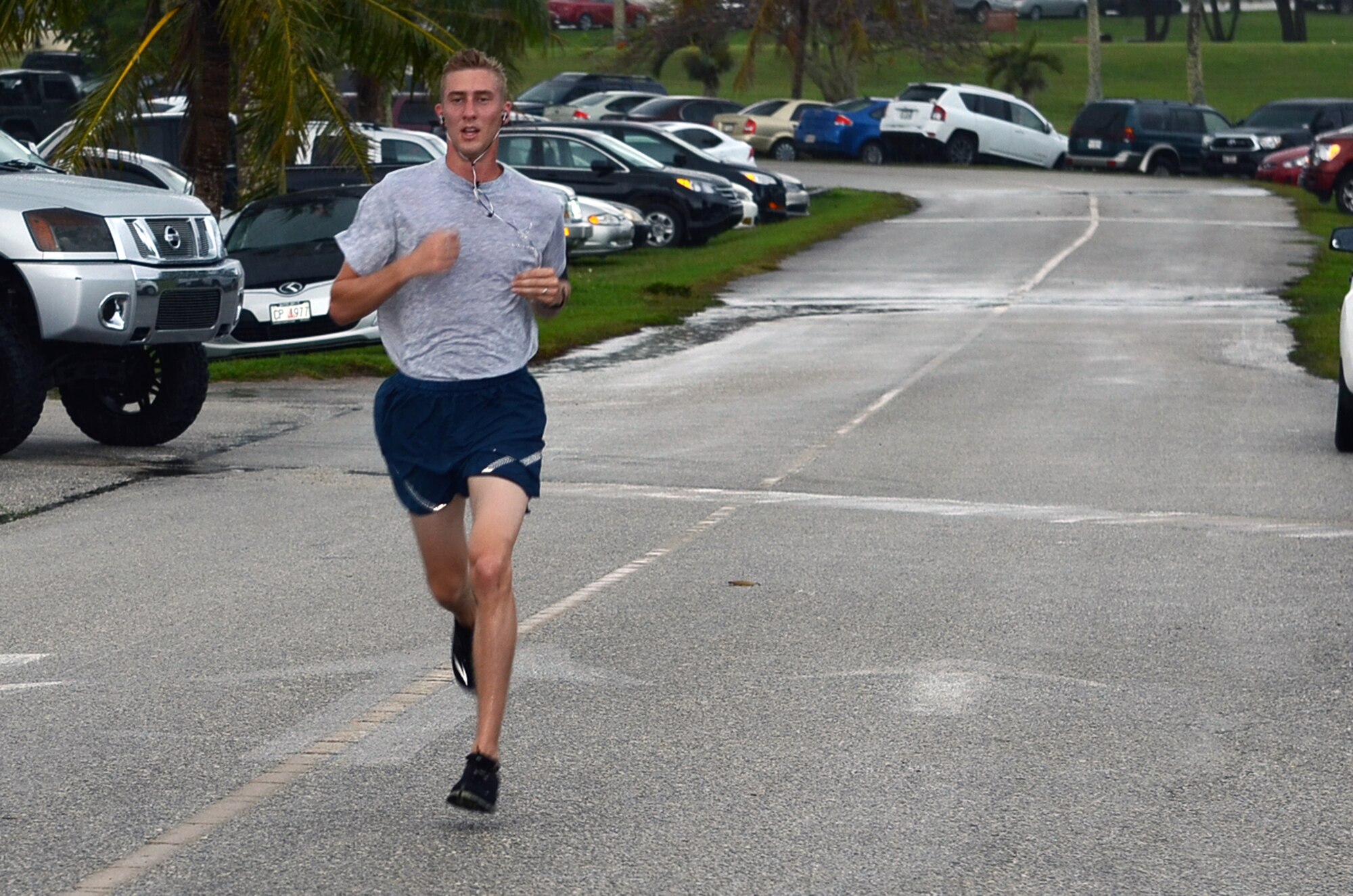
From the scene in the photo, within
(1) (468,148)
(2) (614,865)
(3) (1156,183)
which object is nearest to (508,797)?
(2) (614,865)

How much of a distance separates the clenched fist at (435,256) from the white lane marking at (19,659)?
8.20ft

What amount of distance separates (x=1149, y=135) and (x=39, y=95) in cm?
2322

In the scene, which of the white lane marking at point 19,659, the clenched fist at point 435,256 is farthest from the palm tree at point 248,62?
the clenched fist at point 435,256

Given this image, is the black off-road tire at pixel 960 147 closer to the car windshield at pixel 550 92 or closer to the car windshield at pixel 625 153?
Result: the car windshield at pixel 550 92

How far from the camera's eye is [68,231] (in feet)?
37.3

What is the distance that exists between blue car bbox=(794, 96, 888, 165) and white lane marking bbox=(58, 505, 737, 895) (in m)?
41.4

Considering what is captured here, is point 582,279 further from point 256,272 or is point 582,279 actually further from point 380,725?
point 380,725

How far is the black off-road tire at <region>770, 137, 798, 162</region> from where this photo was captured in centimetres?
4956

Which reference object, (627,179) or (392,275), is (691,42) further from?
(392,275)

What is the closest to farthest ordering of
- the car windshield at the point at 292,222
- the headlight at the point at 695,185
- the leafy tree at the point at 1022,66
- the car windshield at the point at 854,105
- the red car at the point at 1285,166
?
the car windshield at the point at 292,222 < the headlight at the point at 695,185 < the red car at the point at 1285,166 < the car windshield at the point at 854,105 < the leafy tree at the point at 1022,66

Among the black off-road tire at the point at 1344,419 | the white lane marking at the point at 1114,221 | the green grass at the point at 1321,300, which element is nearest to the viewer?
the black off-road tire at the point at 1344,419

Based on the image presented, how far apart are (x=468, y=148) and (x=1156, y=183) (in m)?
39.3

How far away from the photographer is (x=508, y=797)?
5.46 metres

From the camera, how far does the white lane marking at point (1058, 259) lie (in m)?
24.2
